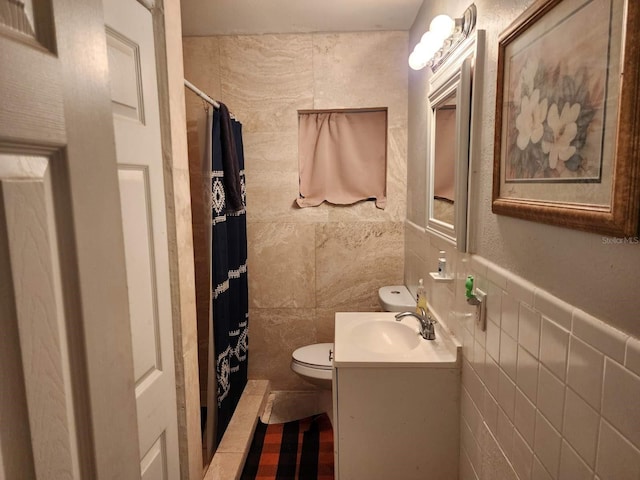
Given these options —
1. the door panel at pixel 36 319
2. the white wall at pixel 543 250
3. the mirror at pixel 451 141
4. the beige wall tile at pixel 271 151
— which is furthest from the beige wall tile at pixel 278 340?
the door panel at pixel 36 319

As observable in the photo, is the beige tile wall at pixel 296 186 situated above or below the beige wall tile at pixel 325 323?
above

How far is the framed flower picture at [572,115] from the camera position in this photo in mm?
605

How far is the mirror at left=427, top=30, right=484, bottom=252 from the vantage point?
1.31 m

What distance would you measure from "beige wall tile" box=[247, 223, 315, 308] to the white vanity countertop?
2.34ft

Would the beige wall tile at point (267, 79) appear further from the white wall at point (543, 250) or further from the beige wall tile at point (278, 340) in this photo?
the beige wall tile at point (278, 340)

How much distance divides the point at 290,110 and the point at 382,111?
1.97 feet

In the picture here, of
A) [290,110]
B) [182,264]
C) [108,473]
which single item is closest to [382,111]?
[290,110]

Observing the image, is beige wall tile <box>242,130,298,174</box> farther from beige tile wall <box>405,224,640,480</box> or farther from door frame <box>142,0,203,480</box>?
beige tile wall <box>405,224,640,480</box>

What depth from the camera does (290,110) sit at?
2.52m

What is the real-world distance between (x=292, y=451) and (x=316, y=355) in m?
0.53

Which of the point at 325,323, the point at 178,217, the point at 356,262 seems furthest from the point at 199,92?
the point at 325,323

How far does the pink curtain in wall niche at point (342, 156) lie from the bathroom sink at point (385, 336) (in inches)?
37.0

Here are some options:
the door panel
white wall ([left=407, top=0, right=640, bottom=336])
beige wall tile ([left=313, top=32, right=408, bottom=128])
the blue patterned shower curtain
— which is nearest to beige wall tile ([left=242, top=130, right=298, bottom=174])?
the blue patterned shower curtain

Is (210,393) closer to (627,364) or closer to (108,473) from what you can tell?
(108,473)
